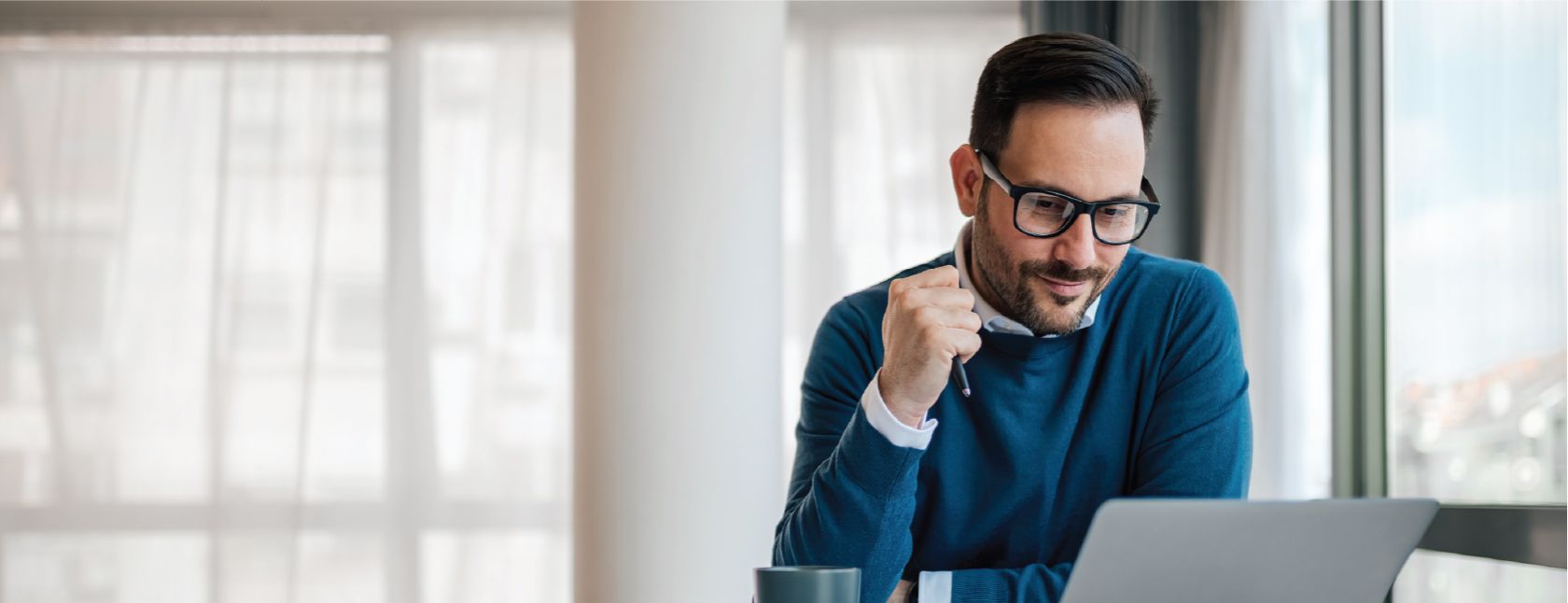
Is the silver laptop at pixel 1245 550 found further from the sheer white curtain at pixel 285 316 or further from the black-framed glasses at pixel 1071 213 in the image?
the sheer white curtain at pixel 285 316

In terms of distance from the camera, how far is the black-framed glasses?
1.15 meters

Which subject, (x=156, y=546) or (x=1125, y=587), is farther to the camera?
(x=156, y=546)

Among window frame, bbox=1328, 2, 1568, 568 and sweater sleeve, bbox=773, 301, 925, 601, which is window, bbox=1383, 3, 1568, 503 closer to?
window frame, bbox=1328, 2, 1568, 568

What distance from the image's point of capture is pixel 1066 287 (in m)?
1.21

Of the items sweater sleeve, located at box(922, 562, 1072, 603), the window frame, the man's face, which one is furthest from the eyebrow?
the window frame

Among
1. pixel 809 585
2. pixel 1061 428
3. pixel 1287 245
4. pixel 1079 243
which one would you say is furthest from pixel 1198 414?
pixel 1287 245

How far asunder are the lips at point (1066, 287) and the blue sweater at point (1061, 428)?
0.10m

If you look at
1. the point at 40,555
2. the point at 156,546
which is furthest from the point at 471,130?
the point at 40,555

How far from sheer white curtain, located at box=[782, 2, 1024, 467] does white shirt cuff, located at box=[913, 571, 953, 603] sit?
2.71m

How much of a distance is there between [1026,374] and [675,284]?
120cm

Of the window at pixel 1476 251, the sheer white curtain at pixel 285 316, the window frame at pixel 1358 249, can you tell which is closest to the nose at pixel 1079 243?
the window at pixel 1476 251

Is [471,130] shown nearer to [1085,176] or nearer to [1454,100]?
[1454,100]

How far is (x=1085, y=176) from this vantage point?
1156 mm

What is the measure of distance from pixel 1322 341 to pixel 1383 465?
0.33m
